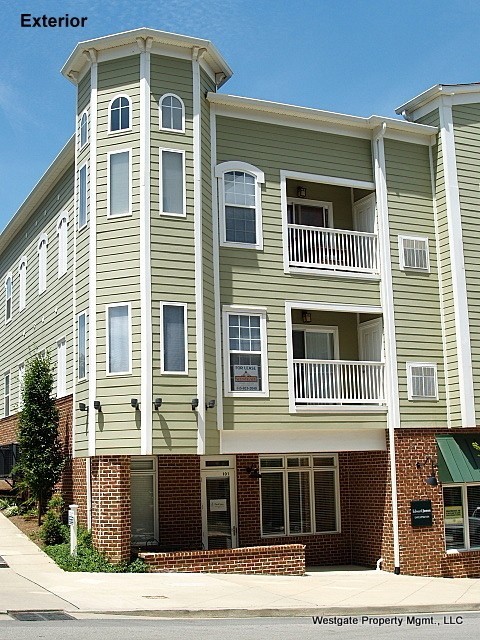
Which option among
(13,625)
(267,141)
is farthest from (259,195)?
(13,625)

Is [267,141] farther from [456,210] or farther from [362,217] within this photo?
[456,210]

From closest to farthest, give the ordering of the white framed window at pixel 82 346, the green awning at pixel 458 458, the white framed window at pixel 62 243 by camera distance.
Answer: the white framed window at pixel 82 346
the green awning at pixel 458 458
the white framed window at pixel 62 243

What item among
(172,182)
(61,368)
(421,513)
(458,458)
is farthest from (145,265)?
(458,458)

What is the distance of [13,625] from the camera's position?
12.3 metres

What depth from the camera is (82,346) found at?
20344 mm

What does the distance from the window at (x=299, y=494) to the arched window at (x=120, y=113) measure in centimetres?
890

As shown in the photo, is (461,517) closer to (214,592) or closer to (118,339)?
(214,592)

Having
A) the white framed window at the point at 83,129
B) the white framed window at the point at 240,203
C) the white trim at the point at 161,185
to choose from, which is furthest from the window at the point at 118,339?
the white framed window at the point at 83,129

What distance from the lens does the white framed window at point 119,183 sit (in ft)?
63.5

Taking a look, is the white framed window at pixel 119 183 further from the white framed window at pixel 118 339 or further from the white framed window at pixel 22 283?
the white framed window at pixel 22 283

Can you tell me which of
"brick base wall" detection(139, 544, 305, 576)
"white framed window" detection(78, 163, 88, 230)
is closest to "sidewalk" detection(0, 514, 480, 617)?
"brick base wall" detection(139, 544, 305, 576)

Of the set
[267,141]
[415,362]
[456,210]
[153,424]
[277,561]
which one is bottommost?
[277,561]

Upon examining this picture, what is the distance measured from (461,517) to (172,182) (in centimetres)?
1096

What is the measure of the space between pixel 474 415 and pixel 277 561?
6.17 m
